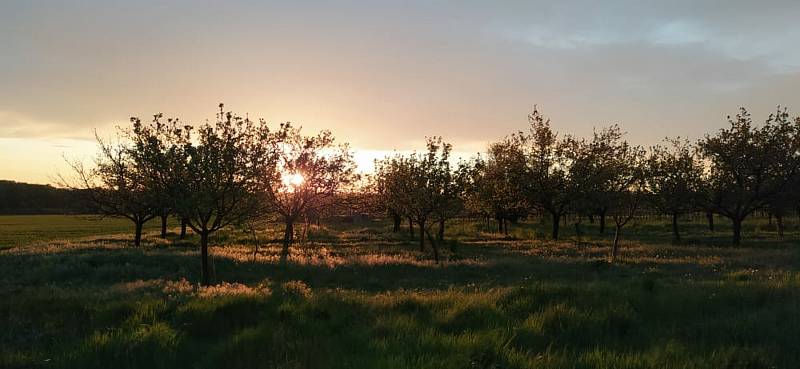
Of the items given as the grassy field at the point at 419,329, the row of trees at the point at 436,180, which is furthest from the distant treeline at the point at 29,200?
the grassy field at the point at 419,329

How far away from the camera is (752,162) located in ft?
119

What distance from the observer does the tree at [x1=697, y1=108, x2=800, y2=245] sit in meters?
36.1

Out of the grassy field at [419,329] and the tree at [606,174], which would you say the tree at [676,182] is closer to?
the tree at [606,174]

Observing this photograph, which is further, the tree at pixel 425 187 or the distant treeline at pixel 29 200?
the distant treeline at pixel 29 200

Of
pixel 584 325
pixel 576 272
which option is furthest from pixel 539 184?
pixel 584 325

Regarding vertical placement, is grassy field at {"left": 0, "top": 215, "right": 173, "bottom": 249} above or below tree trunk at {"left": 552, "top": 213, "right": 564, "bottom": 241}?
below

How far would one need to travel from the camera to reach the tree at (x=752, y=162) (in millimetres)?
36125

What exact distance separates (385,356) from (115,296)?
8152 millimetres

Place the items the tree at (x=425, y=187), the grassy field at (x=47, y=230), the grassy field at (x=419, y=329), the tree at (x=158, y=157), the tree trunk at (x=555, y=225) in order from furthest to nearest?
1. the grassy field at (x=47, y=230)
2. the tree trunk at (x=555, y=225)
3. the tree at (x=425, y=187)
4. the tree at (x=158, y=157)
5. the grassy field at (x=419, y=329)

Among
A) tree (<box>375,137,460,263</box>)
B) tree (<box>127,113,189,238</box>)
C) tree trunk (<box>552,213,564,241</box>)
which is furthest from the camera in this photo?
tree trunk (<box>552,213,564,241</box>)

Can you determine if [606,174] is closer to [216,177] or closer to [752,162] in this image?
[752,162]

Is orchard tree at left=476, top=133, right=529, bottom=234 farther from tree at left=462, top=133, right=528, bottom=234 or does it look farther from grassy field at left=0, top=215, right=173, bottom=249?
grassy field at left=0, top=215, right=173, bottom=249

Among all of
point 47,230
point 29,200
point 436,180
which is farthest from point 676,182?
point 29,200

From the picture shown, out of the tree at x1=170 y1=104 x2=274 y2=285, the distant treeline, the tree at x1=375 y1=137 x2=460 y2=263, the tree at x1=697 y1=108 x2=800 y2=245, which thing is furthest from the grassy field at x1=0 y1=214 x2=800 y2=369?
the distant treeline
